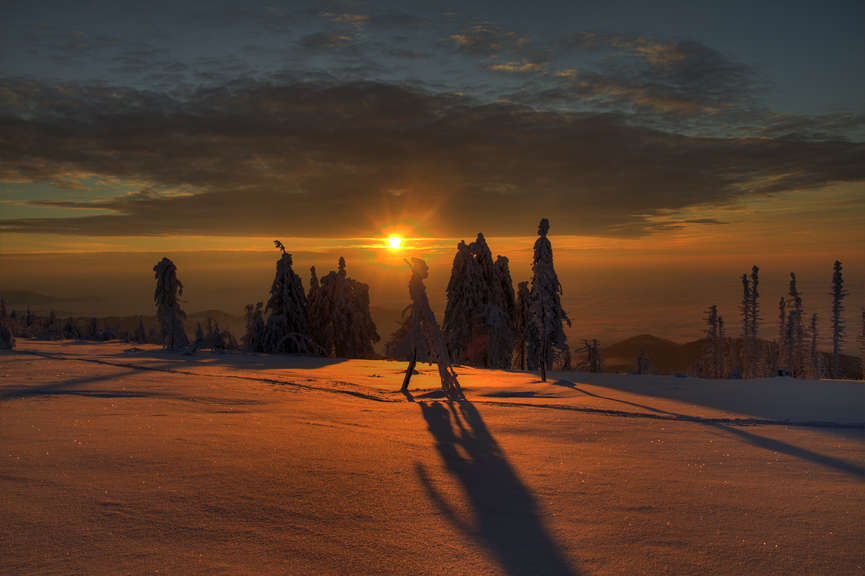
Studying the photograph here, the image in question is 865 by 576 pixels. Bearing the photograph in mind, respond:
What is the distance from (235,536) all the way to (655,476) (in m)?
4.32

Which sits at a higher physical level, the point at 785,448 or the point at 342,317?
the point at 342,317

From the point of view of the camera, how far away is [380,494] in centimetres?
484

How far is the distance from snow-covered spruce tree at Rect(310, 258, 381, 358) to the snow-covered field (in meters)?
34.1

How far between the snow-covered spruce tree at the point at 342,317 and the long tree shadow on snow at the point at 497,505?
121ft

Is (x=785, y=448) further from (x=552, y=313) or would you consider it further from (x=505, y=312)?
(x=505, y=312)

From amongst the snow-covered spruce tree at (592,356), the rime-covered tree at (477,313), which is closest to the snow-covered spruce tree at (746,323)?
the snow-covered spruce tree at (592,356)

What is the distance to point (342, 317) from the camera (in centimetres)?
4372

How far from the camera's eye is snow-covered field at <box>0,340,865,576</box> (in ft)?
11.9

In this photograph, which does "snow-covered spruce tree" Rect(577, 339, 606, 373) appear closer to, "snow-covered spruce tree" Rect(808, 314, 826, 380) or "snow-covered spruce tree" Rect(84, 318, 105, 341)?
"snow-covered spruce tree" Rect(808, 314, 826, 380)

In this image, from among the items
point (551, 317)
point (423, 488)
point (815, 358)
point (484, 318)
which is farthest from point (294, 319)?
point (815, 358)

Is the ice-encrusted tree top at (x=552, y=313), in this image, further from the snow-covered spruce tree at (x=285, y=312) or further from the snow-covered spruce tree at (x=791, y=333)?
the snow-covered spruce tree at (x=791, y=333)

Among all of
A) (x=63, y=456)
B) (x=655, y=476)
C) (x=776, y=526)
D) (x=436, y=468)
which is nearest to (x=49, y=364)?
(x=63, y=456)

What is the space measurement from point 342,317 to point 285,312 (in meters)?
7.29

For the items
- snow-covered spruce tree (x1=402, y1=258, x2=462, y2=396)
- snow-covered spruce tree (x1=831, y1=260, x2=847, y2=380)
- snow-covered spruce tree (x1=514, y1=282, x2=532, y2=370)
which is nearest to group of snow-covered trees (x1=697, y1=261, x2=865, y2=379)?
snow-covered spruce tree (x1=831, y1=260, x2=847, y2=380)
